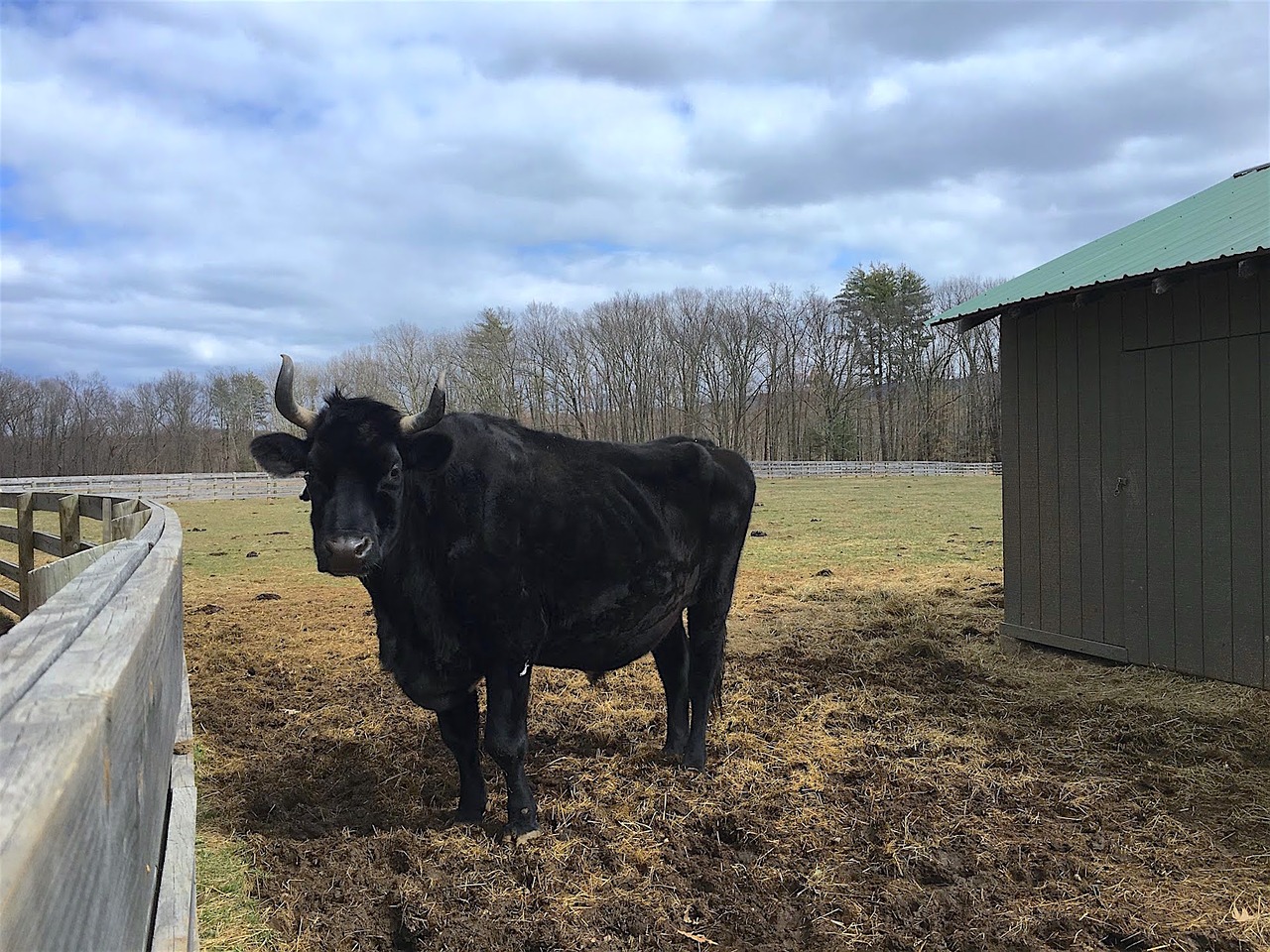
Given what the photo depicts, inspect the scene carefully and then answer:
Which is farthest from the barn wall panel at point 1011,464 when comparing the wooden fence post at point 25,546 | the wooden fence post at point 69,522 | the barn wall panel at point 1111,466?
the wooden fence post at point 25,546

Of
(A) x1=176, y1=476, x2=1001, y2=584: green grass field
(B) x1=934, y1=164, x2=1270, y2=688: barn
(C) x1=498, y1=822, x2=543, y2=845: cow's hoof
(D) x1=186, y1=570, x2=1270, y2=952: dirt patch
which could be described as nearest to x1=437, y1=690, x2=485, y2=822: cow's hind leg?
(D) x1=186, y1=570, x2=1270, y2=952: dirt patch

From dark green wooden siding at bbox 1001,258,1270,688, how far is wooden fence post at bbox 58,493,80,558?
8397 mm

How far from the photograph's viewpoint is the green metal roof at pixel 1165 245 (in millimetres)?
6582

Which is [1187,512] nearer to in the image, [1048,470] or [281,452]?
[1048,470]

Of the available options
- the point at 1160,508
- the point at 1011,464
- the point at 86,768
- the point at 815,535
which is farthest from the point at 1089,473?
the point at 815,535

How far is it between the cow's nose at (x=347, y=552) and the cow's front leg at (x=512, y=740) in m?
1.06

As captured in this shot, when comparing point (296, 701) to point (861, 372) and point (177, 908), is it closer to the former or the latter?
point (177, 908)

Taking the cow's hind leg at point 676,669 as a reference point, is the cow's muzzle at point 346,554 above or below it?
above

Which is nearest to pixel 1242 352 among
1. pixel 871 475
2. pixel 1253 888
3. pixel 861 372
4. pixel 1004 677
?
pixel 1004 677

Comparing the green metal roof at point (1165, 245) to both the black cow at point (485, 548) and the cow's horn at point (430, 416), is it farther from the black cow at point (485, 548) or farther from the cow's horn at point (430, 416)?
the cow's horn at point (430, 416)

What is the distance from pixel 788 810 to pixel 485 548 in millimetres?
2213

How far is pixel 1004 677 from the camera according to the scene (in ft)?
24.0

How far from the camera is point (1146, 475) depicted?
7.25m

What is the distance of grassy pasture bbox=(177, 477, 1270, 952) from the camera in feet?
11.7
